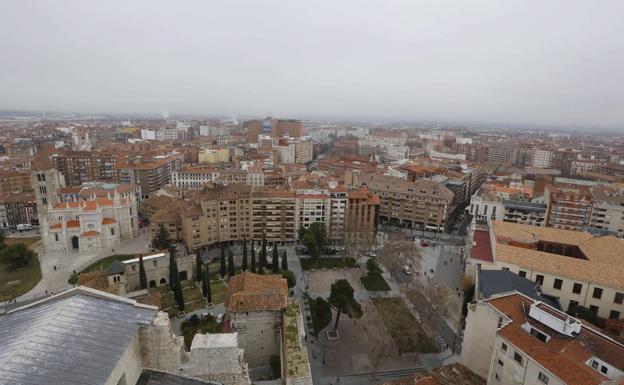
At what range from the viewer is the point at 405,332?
3656 cm

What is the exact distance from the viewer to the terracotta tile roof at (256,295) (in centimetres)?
3406

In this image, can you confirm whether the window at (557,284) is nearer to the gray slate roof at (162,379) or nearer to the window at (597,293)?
the window at (597,293)

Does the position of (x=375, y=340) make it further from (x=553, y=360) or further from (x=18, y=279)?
(x=18, y=279)

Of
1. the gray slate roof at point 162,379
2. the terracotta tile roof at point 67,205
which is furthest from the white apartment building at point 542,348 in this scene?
the terracotta tile roof at point 67,205

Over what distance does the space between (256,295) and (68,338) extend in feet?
70.4

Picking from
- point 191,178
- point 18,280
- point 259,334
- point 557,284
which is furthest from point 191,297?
point 191,178

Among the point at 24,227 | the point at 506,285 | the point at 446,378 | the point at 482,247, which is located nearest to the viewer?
the point at 446,378

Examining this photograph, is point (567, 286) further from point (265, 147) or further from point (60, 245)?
point (265, 147)

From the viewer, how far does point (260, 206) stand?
66.2 meters

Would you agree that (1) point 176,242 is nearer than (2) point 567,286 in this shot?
No

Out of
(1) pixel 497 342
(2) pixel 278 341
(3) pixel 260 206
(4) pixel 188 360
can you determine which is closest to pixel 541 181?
(3) pixel 260 206

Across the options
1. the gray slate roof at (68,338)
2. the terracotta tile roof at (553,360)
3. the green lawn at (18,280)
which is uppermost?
the gray slate roof at (68,338)

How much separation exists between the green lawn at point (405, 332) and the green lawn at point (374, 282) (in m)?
7.45

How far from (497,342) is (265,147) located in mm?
141483
